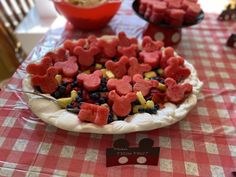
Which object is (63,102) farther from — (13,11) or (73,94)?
(13,11)

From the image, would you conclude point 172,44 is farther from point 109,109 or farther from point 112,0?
point 109,109

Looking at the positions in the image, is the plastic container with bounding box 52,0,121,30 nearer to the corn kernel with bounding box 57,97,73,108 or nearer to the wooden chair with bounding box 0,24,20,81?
the wooden chair with bounding box 0,24,20,81

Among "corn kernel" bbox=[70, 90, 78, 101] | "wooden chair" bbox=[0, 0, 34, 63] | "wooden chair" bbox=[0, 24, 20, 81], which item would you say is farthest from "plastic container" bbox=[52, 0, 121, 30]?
"wooden chair" bbox=[0, 0, 34, 63]

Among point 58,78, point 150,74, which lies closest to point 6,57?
point 58,78

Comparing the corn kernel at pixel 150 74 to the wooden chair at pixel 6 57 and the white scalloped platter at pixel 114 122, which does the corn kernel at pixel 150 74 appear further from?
the wooden chair at pixel 6 57

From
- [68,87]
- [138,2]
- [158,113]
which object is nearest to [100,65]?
[68,87]

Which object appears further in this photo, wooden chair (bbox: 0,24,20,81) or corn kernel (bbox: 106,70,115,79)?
wooden chair (bbox: 0,24,20,81)

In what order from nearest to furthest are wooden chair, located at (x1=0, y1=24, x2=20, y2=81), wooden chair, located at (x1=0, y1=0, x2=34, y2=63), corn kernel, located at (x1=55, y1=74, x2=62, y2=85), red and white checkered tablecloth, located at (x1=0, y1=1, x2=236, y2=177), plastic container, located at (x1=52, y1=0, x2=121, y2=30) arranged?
red and white checkered tablecloth, located at (x1=0, y1=1, x2=236, y2=177)
corn kernel, located at (x1=55, y1=74, x2=62, y2=85)
plastic container, located at (x1=52, y1=0, x2=121, y2=30)
wooden chair, located at (x1=0, y1=24, x2=20, y2=81)
wooden chair, located at (x1=0, y1=0, x2=34, y2=63)
